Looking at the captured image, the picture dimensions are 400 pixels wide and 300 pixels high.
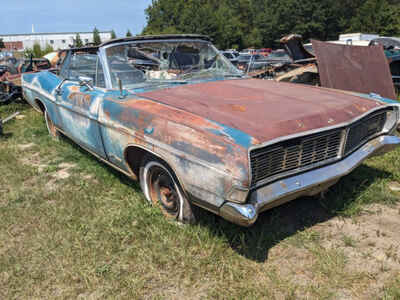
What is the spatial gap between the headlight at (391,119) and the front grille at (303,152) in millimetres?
368

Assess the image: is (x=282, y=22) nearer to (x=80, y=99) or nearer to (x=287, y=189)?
(x=80, y=99)


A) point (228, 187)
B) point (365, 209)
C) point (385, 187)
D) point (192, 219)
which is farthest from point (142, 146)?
point (385, 187)

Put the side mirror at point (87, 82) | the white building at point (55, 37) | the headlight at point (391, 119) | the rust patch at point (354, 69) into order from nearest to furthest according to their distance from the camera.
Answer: the headlight at point (391, 119), the side mirror at point (87, 82), the rust patch at point (354, 69), the white building at point (55, 37)

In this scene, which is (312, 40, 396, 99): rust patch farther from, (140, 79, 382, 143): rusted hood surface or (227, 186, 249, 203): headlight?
(227, 186, 249, 203): headlight

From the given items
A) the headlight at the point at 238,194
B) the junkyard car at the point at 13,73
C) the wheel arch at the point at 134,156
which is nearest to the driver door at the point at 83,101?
the wheel arch at the point at 134,156

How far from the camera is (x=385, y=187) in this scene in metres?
3.15

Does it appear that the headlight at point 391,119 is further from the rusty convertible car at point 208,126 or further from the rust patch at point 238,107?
the rust patch at point 238,107

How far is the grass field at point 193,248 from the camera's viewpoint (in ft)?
6.64

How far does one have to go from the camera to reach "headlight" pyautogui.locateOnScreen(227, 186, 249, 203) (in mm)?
1851

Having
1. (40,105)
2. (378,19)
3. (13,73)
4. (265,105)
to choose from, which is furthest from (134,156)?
(378,19)

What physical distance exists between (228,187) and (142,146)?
2.82 feet

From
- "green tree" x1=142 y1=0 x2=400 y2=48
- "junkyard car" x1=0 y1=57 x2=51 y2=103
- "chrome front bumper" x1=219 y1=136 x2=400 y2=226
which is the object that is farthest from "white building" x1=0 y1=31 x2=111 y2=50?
"chrome front bumper" x1=219 y1=136 x2=400 y2=226

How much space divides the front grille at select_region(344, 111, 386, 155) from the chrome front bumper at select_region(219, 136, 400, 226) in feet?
0.23

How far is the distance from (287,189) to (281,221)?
0.73 metres
